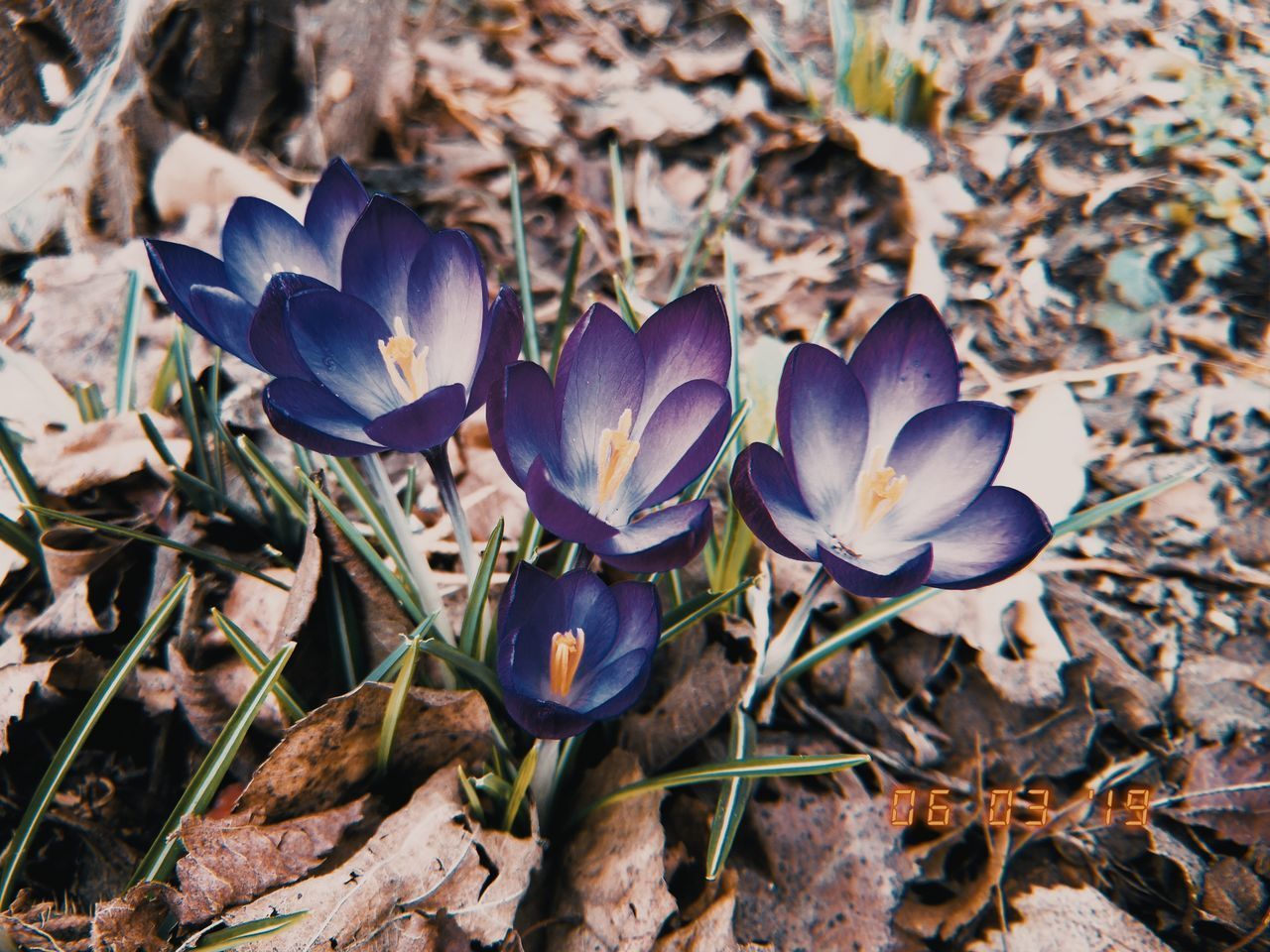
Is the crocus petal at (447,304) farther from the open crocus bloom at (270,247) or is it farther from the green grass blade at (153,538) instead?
the green grass blade at (153,538)

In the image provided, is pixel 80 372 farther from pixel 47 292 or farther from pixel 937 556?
pixel 937 556

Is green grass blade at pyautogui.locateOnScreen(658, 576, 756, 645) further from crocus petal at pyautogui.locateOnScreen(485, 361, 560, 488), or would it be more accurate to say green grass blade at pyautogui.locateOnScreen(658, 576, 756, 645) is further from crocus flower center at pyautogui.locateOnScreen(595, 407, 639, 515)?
crocus petal at pyautogui.locateOnScreen(485, 361, 560, 488)

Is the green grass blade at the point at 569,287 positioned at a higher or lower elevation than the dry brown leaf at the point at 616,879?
higher

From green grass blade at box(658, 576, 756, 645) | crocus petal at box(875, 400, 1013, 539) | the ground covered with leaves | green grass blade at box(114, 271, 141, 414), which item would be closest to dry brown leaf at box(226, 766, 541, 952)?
the ground covered with leaves

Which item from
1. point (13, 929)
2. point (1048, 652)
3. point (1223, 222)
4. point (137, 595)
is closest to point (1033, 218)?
point (1223, 222)

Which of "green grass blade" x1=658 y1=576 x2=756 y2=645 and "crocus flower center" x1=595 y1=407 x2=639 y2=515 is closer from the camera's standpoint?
"crocus flower center" x1=595 y1=407 x2=639 y2=515
